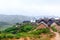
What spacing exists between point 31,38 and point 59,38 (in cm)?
493

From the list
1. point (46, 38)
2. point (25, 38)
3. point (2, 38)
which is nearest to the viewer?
point (2, 38)

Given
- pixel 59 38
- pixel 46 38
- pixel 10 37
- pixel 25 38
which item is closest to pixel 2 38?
pixel 10 37

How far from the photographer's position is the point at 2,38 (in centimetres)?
1759

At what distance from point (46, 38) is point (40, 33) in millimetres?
855

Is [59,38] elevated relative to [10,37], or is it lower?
lower

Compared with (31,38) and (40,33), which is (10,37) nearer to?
(31,38)

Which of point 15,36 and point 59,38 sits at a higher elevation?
point 15,36

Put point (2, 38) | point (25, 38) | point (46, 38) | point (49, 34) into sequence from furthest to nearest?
point (49, 34), point (46, 38), point (25, 38), point (2, 38)

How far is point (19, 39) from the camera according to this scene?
18250mm

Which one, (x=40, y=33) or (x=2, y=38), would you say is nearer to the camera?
(x=2, y=38)

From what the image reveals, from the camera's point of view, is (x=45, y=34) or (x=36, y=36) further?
(x=45, y=34)

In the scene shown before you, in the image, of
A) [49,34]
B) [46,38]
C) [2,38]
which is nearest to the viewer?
[2,38]

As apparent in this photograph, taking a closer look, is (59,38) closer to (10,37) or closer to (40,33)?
(40,33)

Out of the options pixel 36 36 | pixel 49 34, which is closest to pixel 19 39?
pixel 36 36
